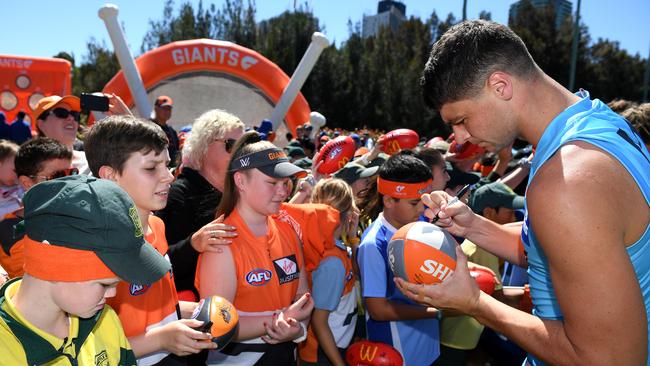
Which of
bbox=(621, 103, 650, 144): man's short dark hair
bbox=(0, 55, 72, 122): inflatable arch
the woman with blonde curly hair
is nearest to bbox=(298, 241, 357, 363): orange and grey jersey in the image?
the woman with blonde curly hair

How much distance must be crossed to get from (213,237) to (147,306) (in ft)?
1.58

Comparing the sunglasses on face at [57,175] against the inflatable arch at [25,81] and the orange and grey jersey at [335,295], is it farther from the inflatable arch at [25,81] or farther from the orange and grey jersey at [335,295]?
the inflatable arch at [25,81]

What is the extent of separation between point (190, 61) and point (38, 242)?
1413 cm

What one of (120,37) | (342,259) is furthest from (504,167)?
(120,37)

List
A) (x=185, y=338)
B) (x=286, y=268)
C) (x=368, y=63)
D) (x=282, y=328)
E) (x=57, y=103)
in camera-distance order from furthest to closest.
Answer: (x=368, y=63) → (x=57, y=103) → (x=286, y=268) → (x=282, y=328) → (x=185, y=338)

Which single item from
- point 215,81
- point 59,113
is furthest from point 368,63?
point 59,113

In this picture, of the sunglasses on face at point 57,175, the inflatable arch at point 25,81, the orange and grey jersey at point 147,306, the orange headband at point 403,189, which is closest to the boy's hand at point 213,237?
the orange and grey jersey at point 147,306

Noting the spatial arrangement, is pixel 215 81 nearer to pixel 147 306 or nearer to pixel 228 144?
pixel 228 144

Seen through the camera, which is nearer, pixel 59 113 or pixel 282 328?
pixel 282 328

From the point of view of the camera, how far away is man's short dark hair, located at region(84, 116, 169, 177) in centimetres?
239

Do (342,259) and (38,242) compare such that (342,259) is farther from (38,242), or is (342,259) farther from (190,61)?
(190,61)

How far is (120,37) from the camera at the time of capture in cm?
1195

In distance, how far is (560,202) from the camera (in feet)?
4.82

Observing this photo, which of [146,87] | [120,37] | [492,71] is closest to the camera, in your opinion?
[492,71]
